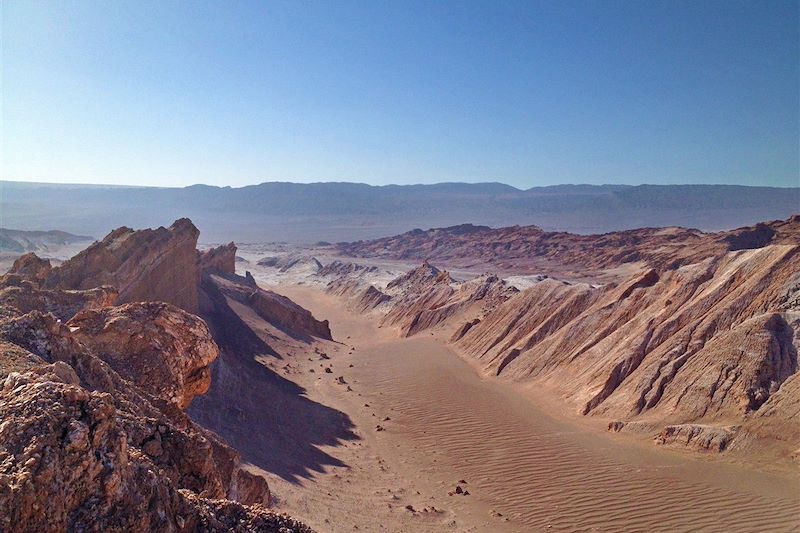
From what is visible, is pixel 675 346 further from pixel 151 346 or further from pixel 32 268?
pixel 32 268

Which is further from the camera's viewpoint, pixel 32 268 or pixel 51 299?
pixel 32 268

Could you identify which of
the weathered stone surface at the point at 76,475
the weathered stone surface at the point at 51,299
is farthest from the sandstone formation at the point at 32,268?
the weathered stone surface at the point at 76,475

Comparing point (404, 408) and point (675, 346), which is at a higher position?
point (675, 346)

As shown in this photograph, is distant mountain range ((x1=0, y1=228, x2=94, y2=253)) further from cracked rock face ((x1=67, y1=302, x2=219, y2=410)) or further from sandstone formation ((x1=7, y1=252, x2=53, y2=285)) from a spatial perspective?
cracked rock face ((x1=67, y1=302, x2=219, y2=410))

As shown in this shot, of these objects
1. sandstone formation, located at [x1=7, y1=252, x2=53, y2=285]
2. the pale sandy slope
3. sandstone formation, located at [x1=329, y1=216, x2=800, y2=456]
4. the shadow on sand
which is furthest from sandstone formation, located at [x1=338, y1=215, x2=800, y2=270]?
sandstone formation, located at [x1=7, y1=252, x2=53, y2=285]

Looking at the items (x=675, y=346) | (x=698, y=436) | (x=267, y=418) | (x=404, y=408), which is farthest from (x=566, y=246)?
(x=267, y=418)

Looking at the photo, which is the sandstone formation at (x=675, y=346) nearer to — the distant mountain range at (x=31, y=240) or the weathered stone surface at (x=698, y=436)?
the weathered stone surface at (x=698, y=436)
